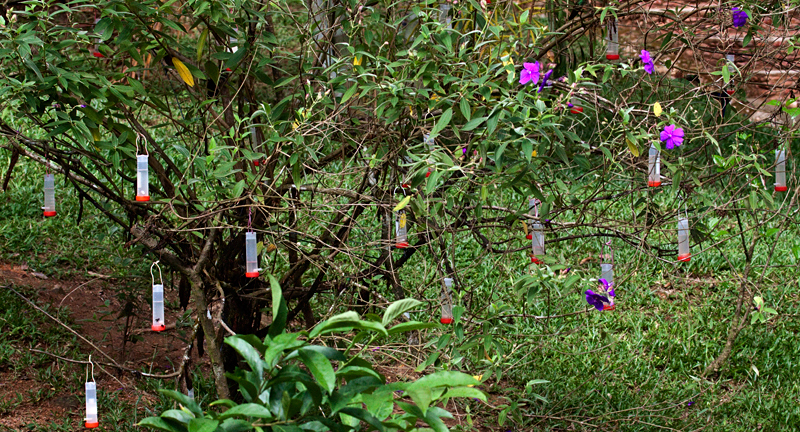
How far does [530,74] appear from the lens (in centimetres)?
247

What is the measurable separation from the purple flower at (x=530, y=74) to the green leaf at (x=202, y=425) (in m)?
1.54

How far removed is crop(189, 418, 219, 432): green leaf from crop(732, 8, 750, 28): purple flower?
97.8 inches

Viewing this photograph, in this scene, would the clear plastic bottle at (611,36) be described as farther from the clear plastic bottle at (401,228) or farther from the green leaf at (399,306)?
the green leaf at (399,306)

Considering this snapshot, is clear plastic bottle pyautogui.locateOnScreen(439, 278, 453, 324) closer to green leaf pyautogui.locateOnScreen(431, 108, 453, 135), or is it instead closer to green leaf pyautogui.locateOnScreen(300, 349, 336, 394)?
green leaf pyautogui.locateOnScreen(431, 108, 453, 135)

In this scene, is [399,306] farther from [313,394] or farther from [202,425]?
[202,425]

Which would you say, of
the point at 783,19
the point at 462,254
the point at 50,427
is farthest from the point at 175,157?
the point at 783,19

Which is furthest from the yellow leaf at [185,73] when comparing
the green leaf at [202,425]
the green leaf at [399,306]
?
the green leaf at [202,425]

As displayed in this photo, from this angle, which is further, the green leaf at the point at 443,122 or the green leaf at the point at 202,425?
the green leaf at the point at 443,122

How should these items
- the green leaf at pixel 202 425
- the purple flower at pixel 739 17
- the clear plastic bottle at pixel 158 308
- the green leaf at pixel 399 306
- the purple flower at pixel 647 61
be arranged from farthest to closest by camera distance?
1. the purple flower at pixel 739 17
2. the purple flower at pixel 647 61
3. the clear plastic bottle at pixel 158 308
4. the green leaf at pixel 399 306
5. the green leaf at pixel 202 425

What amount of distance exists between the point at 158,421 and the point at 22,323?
275cm

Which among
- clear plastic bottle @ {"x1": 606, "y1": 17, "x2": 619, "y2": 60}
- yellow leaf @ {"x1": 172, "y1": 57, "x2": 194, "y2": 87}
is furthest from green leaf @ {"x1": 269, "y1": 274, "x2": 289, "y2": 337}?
clear plastic bottle @ {"x1": 606, "y1": 17, "x2": 619, "y2": 60}

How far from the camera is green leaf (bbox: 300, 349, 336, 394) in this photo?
1395mm

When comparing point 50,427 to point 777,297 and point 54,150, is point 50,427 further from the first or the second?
point 777,297

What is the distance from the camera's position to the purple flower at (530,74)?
2469 millimetres
